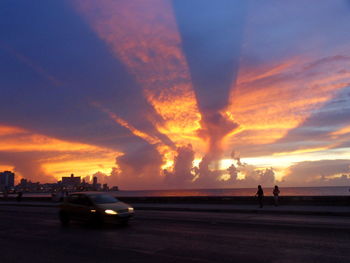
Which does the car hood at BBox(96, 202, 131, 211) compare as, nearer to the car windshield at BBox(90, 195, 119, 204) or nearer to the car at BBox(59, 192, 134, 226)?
the car at BBox(59, 192, 134, 226)

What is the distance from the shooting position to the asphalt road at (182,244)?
885 centimetres

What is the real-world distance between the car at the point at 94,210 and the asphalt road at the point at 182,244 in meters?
0.52

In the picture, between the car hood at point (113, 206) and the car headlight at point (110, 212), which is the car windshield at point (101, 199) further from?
the car headlight at point (110, 212)

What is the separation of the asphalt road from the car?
0.52 m

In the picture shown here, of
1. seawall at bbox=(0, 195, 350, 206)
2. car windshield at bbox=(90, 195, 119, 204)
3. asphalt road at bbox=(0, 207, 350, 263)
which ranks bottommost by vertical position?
asphalt road at bbox=(0, 207, 350, 263)

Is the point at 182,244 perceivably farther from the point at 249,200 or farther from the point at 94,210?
the point at 249,200

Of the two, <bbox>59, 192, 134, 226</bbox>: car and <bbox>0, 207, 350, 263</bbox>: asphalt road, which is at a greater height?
<bbox>59, 192, 134, 226</bbox>: car

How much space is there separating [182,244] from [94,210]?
243 inches

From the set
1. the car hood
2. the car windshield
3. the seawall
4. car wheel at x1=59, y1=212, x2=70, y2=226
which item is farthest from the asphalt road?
the seawall

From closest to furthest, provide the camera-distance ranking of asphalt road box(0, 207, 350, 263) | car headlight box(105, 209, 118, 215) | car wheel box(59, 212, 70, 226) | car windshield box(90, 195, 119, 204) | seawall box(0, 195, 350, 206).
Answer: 1. asphalt road box(0, 207, 350, 263)
2. car headlight box(105, 209, 118, 215)
3. car windshield box(90, 195, 119, 204)
4. car wheel box(59, 212, 70, 226)
5. seawall box(0, 195, 350, 206)

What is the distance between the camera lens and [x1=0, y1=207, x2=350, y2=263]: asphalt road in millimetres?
8852

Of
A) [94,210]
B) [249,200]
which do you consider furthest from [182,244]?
[249,200]

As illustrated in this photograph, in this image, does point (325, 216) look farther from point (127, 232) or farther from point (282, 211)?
point (127, 232)

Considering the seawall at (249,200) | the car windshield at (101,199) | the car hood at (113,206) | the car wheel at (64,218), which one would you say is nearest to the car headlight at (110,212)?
the car hood at (113,206)
